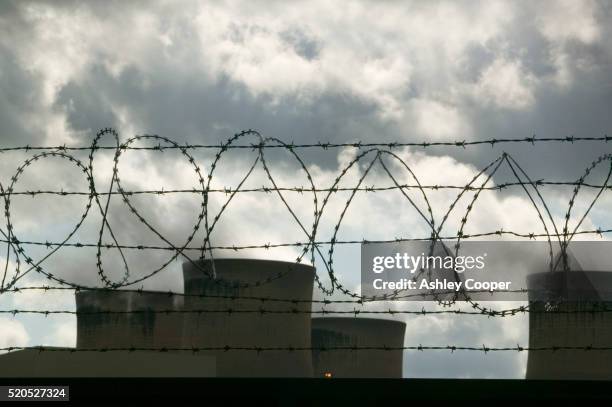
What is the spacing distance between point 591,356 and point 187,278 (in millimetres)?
10366

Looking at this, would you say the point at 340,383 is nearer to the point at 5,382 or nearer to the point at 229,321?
the point at 5,382

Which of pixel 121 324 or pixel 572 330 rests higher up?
pixel 121 324

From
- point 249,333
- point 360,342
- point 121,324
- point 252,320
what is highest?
point 360,342

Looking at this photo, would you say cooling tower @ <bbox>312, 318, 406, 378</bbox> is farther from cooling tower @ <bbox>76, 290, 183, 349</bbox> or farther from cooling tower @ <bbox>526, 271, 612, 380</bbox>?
cooling tower @ <bbox>526, 271, 612, 380</bbox>

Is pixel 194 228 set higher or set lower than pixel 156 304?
lower

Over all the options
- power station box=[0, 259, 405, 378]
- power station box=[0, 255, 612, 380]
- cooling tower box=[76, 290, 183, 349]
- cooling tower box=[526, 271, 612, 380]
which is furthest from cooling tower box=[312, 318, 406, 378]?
cooling tower box=[526, 271, 612, 380]

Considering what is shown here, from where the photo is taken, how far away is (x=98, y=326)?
2606cm

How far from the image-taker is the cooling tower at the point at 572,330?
2106 cm

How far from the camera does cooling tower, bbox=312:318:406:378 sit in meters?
30.4

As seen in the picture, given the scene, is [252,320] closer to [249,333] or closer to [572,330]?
[249,333]

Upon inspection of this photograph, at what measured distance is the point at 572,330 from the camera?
835 inches

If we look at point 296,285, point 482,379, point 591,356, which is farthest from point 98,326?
point 482,379

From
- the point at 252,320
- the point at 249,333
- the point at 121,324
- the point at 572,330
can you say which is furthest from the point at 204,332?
the point at 572,330

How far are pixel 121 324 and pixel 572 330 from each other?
12500mm
